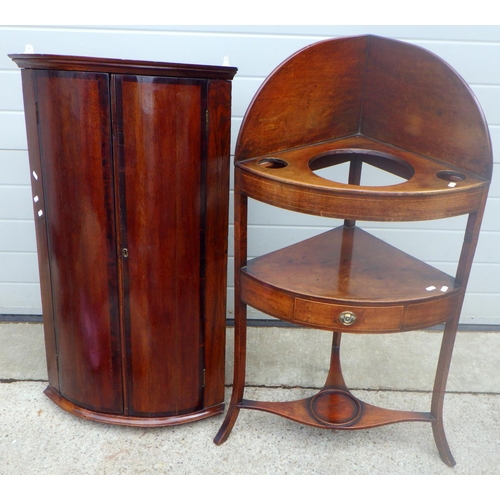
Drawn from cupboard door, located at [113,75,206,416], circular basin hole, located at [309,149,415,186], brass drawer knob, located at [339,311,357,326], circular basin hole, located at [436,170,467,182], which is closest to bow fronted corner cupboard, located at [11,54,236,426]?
cupboard door, located at [113,75,206,416]

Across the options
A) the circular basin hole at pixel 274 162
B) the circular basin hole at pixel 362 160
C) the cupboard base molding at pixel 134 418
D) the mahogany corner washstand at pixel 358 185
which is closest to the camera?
the mahogany corner washstand at pixel 358 185

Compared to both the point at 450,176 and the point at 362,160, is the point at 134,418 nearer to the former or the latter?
the point at 362,160

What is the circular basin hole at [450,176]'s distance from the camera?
1.61m

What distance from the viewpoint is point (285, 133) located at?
1784mm

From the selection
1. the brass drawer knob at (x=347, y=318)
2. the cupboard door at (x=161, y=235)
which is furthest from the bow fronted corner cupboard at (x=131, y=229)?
the brass drawer knob at (x=347, y=318)

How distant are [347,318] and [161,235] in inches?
26.2

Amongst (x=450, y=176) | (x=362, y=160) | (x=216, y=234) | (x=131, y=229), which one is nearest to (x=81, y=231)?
(x=131, y=229)

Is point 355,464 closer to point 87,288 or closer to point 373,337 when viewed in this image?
point 373,337

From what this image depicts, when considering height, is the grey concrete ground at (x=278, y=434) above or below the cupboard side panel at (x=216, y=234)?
below

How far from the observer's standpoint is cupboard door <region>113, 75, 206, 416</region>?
1613 mm

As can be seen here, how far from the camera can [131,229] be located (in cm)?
174

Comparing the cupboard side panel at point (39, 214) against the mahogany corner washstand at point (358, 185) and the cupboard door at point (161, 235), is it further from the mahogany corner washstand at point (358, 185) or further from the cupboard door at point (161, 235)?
the mahogany corner washstand at point (358, 185)

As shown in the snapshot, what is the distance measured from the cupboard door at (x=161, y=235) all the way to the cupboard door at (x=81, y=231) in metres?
0.05

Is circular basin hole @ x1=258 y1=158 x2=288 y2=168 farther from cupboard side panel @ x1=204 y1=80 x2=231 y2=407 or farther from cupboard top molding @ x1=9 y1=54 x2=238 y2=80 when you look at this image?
cupboard top molding @ x1=9 y1=54 x2=238 y2=80
